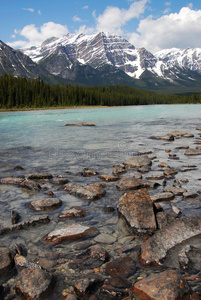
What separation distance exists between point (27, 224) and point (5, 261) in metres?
1.64

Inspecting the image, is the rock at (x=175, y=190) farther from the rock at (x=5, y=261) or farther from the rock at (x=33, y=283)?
the rock at (x=5, y=261)

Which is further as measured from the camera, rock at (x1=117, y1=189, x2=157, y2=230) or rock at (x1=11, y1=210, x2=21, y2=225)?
rock at (x1=11, y1=210, x2=21, y2=225)

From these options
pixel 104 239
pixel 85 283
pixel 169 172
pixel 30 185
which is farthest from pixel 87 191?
pixel 85 283

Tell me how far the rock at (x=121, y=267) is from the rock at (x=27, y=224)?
243 centimetres

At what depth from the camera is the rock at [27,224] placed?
20.0ft

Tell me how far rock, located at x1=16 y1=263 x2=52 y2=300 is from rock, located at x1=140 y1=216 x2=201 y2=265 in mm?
1843

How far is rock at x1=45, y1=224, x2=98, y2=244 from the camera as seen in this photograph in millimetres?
5684

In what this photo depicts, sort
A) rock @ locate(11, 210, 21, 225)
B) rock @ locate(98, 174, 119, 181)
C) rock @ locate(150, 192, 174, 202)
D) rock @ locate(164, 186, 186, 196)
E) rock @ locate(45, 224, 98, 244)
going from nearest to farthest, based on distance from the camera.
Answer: rock @ locate(45, 224, 98, 244) < rock @ locate(11, 210, 21, 225) < rock @ locate(150, 192, 174, 202) < rock @ locate(164, 186, 186, 196) < rock @ locate(98, 174, 119, 181)

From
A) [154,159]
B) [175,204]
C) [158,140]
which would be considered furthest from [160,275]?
[158,140]

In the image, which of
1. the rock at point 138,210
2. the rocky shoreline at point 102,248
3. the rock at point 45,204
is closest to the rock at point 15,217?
the rocky shoreline at point 102,248

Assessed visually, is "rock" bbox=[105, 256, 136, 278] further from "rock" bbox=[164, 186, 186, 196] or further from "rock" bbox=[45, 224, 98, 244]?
"rock" bbox=[164, 186, 186, 196]

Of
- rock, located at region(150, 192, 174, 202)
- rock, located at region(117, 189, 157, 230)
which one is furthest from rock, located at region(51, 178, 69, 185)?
rock, located at region(150, 192, 174, 202)

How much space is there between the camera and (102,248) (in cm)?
527

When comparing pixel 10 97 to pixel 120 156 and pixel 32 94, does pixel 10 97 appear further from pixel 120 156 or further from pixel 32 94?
pixel 120 156
